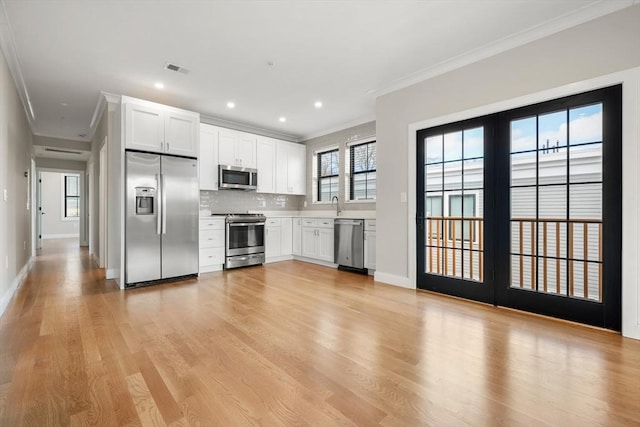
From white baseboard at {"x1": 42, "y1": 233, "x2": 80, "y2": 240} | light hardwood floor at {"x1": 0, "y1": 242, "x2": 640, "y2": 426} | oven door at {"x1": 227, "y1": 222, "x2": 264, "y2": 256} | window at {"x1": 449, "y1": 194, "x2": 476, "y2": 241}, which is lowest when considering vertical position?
light hardwood floor at {"x1": 0, "y1": 242, "x2": 640, "y2": 426}

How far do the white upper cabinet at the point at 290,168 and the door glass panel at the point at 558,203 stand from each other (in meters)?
4.16

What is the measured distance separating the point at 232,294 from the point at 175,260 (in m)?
1.30

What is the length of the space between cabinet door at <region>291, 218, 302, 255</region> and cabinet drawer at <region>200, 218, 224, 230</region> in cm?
156

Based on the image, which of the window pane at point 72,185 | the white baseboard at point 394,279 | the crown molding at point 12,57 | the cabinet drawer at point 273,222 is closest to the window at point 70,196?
the window pane at point 72,185

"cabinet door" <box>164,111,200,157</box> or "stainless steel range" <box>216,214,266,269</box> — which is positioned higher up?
"cabinet door" <box>164,111,200,157</box>

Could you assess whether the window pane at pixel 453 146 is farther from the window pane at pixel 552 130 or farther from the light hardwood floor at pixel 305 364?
the light hardwood floor at pixel 305 364

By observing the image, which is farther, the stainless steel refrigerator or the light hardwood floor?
the stainless steel refrigerator

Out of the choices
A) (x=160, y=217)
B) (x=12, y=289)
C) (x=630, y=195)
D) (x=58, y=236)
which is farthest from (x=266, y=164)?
(x=58, y=236)

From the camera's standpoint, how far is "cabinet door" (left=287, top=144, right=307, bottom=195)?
627 cm

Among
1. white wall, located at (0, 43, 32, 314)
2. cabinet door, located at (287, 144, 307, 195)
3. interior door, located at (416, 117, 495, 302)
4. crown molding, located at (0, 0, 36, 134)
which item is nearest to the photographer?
crown molding, located at (0, 0, 36, 134)

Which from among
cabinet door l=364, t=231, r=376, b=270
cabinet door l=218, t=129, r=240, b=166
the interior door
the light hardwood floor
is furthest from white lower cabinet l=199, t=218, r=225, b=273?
the interior door

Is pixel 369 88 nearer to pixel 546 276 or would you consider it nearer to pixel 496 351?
pixel 546 276

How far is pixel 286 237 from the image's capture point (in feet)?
19.5

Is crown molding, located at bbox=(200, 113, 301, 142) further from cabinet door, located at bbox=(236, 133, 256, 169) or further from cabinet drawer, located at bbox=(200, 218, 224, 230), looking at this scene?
cabinet drawer, located at bbox=(200, 218, 224, 230)
